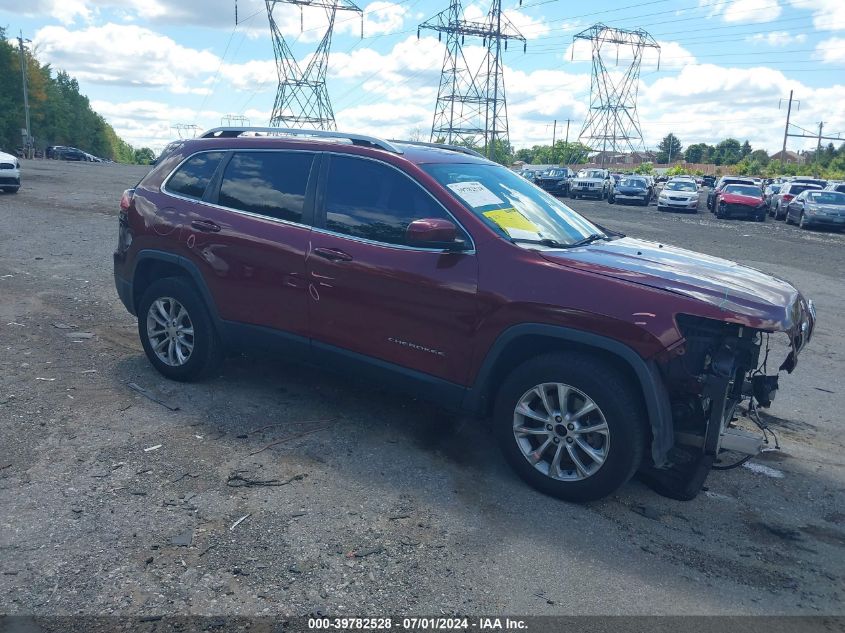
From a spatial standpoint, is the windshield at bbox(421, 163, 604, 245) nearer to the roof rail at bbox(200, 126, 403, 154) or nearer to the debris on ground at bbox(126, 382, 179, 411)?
the roof rail at bbox(200, 126, 403, 154)

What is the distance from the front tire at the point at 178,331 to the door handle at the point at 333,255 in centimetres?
118

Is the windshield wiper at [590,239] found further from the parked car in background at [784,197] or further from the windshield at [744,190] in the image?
the parked car in background at [784,197]

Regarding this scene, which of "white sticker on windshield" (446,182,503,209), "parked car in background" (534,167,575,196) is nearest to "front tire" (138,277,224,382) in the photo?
"white sticker on windshield" (446,182,503,209)

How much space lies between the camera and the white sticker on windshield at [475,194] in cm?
463

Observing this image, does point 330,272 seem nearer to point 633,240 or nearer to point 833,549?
point 633,240

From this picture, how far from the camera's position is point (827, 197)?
2642 centimetres

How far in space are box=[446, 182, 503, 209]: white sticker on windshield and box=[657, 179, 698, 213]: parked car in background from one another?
30.0 meters

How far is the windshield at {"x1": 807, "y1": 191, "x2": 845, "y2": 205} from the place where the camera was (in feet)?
85.1

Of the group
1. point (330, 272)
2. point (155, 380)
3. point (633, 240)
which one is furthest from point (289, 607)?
point (633, 240)

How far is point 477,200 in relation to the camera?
4672mm

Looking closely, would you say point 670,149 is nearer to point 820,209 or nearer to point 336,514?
point 820,209

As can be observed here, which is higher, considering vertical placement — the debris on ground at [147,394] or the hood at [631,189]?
the hood at [631,189]

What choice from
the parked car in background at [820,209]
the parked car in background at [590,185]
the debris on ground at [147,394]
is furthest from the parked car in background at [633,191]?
the debris on ground at [147,394]

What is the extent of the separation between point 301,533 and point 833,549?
8.90 feet
